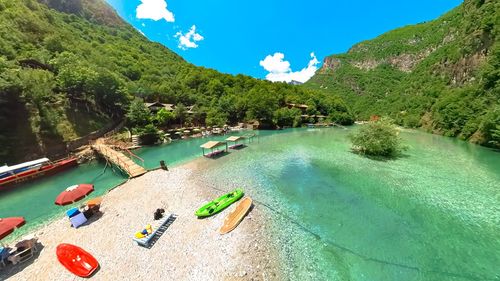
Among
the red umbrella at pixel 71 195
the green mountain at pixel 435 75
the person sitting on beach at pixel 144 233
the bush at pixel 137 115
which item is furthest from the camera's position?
the bush at pixel 137 115

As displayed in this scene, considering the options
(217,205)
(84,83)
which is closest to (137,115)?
(84,83)

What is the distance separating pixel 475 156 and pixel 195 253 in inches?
1799

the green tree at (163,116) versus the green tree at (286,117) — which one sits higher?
the green tree at (163,116)

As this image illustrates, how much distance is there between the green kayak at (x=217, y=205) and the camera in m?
15.5

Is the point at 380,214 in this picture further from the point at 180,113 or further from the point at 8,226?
the point at 180,113

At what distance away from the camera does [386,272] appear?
10.6m

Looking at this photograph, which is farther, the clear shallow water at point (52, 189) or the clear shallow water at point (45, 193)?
the clear shallow water at point (52, 189)

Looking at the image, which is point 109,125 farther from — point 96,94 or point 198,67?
point 198,67

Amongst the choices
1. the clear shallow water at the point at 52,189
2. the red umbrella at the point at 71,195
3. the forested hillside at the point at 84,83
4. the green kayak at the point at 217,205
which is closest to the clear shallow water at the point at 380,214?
the green kayak at the point at 217,205

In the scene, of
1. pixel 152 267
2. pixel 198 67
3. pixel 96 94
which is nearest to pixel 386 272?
pixel 152 267

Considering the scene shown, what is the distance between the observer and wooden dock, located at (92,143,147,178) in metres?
24.7

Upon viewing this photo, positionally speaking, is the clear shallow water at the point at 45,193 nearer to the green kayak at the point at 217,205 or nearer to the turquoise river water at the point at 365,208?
the turquoise river water at the point at 365,208

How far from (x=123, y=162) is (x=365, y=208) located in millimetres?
28398

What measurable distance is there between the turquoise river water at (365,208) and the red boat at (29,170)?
162 centimetres
